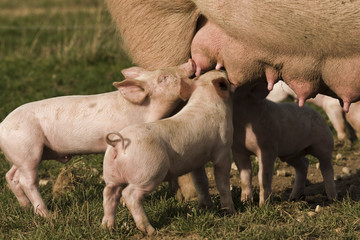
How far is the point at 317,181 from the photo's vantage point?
543 cm

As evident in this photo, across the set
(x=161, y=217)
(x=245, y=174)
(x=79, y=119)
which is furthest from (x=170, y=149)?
(x=245, y=174)

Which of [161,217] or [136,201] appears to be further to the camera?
[161,217]

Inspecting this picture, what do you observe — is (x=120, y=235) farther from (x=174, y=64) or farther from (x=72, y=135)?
(x=174, y=64)

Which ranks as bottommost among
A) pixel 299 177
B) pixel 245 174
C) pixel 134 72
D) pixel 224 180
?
pixel 299 177

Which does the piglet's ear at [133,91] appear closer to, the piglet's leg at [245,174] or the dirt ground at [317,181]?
the piglet's leg at [245,174]

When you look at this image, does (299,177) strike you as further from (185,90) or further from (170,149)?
(170,149)

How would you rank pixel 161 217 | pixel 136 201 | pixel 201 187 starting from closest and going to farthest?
1. pixel 136 201
2. pixel 161 217
3. pixel 201 187

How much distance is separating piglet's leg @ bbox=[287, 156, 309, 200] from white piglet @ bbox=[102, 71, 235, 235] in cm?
90

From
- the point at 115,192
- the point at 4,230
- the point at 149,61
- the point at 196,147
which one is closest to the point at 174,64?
the point at 149,61

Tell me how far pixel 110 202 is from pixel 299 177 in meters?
1.77

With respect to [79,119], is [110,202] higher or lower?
lower

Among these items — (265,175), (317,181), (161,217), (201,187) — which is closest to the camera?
(161,217)

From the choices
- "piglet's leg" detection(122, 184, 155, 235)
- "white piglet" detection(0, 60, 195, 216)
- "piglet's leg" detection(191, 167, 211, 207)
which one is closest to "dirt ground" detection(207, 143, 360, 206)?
"piglet's leg" detection(191, 167, 211, 207)

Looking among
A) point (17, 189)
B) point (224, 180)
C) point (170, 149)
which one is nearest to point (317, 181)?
point (224, 180)
